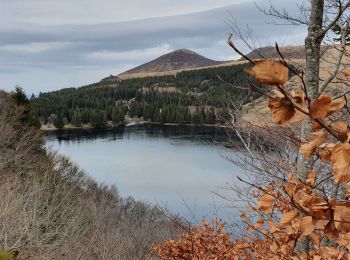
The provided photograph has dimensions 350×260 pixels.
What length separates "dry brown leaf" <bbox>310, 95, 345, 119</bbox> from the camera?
131 centimetres

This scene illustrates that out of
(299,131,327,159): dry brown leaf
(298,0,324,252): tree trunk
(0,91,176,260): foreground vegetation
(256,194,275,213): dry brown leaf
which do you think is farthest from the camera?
(0,91,176,260): foreground vegetation

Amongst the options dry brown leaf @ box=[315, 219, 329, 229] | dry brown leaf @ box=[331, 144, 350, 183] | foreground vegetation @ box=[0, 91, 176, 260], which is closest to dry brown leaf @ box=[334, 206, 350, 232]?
dry brown leaf @ box=[315, 219, 329, 229]

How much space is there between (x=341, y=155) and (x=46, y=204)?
24522mm

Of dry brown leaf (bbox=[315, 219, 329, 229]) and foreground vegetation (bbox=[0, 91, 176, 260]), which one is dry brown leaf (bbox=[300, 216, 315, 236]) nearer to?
dry brown leaf (bbox=[315, 219, 329, 229])

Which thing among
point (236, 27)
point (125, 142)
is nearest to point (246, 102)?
point (236, 27)

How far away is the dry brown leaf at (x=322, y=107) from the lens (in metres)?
1.31

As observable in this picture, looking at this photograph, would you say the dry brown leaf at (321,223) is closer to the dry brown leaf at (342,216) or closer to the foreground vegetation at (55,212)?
the dry brown leaf at (342,216)

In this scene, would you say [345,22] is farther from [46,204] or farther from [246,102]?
[46,204]

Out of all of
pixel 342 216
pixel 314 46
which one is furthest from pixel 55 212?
pixel 342 216

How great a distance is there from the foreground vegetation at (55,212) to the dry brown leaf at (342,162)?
9372mm

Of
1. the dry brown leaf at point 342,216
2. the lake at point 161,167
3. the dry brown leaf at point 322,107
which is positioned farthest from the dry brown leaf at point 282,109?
the lake at point 161,167

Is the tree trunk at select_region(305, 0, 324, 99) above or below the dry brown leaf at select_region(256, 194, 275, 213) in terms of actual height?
above

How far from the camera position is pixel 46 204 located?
24297mm

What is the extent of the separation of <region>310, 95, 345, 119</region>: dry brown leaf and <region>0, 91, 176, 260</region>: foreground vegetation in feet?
30.9
